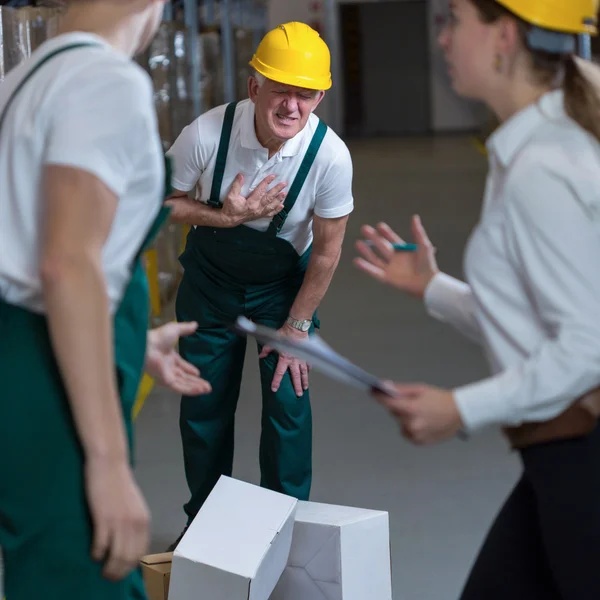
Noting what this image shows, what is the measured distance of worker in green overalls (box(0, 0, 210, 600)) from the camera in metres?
1.20

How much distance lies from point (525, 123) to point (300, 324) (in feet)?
4.78

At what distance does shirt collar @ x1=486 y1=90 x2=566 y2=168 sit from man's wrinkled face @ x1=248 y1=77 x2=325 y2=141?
117 centimetres

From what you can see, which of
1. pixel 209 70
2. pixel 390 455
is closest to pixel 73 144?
pixel 390 455

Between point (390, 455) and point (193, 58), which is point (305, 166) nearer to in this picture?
point (390, 455)

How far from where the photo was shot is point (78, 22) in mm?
1349

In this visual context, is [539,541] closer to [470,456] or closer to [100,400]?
[100,400]

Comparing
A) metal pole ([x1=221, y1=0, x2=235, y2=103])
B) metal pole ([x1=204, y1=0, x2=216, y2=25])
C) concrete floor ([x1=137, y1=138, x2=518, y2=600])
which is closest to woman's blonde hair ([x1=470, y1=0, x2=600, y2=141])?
concrete floor ([x1=137, y1=138, x2=518, y2=600])

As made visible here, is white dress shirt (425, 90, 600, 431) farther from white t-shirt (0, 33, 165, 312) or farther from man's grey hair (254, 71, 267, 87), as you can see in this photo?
man's grey hair (254, 71, 267, 87)

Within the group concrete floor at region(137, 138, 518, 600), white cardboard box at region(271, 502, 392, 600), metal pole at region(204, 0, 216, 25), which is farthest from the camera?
metal pole at region(204, 0, 216, 25)

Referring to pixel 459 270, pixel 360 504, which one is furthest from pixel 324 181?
pixel 459 270

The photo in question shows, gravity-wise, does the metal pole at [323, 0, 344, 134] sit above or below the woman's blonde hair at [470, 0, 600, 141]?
below

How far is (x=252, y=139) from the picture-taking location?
272 centimetres

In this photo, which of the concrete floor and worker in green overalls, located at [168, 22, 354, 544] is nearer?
worker in green overalls, located at [168, 22, 354, 544]

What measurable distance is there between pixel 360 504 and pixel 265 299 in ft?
3.14
